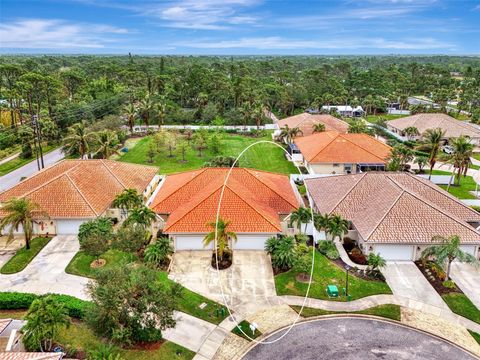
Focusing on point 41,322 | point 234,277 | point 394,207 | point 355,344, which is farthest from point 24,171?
point 355,344

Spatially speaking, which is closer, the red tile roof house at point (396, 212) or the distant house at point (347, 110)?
the red tile roof house at point (396, 212)

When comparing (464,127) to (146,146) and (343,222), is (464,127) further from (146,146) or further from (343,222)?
(146,146)

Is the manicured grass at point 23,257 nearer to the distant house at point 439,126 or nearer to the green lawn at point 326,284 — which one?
the green lawn at point 326,284

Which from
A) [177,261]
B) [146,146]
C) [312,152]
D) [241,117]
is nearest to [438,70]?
[241,117]

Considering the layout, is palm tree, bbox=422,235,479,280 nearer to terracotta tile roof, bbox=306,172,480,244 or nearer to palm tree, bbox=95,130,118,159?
terracotta tile roof, bbox=306,172,480,244

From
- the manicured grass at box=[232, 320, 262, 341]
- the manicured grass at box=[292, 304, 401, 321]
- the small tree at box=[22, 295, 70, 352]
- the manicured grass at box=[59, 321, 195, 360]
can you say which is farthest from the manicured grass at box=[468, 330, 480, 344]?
the small tree at box=[22, 295, 70, 352]

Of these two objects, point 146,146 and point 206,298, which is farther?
point 146,146

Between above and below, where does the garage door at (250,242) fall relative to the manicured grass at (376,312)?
above

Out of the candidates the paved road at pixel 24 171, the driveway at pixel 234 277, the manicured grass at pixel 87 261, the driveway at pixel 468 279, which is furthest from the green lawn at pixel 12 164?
the driveway at pixel 468 279
